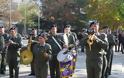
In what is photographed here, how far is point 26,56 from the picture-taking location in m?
12.3

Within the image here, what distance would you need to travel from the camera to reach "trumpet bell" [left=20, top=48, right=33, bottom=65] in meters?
12.1

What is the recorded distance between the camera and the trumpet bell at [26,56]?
1215cm

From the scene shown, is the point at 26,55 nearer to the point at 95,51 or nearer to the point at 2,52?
the point at 95,51

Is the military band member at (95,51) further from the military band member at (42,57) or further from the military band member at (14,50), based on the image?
the military band member at (14,50)

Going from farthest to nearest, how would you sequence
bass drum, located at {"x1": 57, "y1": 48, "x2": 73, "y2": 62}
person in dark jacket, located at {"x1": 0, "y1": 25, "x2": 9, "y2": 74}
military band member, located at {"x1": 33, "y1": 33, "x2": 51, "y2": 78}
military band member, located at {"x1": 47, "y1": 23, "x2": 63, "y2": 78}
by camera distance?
person in dark jacket, located at {"x1": 0, "y1": 25, "x2": 9, "y2": 74} → military band member, located at {"x1": 47, "y1": 23, "x2": 63, "y2": 78} → bass drum, located at {"x1": 57, "y1": 48, "x2": 73, "y2": 62} → military band member, located at {"x1": 33, "y1": 33, "x2": 51, "y2": 78}

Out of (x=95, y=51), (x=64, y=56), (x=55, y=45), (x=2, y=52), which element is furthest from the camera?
(x=2, y=52)

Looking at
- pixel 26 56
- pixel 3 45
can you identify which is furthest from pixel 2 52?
pixel 26 56

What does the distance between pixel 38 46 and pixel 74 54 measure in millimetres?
2070

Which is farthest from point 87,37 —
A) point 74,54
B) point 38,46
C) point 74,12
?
point 74,12

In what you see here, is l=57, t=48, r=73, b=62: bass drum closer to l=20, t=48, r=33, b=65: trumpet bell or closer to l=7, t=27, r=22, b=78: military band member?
l=20, t=48, r=33, b=65: trumpet bell

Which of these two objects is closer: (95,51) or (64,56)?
(95,51)

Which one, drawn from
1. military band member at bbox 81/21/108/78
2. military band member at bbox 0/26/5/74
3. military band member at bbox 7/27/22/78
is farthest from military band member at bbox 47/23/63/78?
military band member at bbox 0/26/5/74

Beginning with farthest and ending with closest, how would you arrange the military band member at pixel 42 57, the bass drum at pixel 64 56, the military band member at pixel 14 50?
the military band member at pixel 14 50 < the bass drum at pixel 64 56 < the military band member at pixel 42 57

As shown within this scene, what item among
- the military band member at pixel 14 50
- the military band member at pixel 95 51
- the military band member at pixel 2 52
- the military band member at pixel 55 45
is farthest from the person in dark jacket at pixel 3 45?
the military band member at pixel 95 51
